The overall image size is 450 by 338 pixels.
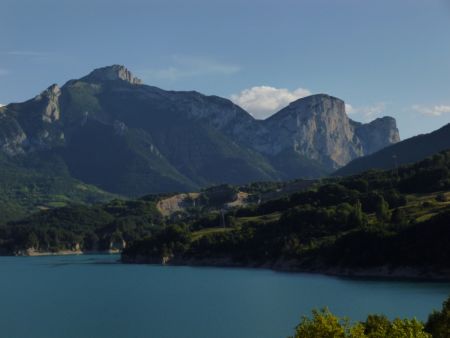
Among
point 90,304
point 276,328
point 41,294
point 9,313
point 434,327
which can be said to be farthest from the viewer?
point 41,294

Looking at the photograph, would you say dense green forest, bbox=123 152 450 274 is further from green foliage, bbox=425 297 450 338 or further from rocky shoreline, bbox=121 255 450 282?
green foliage, bbox=425 297 450 338

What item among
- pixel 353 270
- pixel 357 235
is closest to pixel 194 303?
pixel 353 270

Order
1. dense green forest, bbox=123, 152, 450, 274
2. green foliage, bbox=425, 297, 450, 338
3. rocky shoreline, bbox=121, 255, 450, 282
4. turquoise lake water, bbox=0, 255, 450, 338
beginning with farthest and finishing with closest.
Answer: dense green forest, bbox=123, 152, 450, 274 < rocky shoreline, bbox=121, 255, 450, 282 < turquoise lake water, bbox=0, 255, 450, 338 < green foliage, bbox=425, 297, 450, 338

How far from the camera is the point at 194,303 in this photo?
112000mm

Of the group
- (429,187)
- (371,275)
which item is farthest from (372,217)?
(371,275)

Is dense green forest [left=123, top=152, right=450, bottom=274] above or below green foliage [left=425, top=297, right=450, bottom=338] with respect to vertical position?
above

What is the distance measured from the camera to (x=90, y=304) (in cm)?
11556

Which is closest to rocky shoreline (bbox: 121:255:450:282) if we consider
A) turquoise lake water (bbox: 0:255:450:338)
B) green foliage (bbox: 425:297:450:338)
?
turquoise lake water (bbox: 0:255:450:338)

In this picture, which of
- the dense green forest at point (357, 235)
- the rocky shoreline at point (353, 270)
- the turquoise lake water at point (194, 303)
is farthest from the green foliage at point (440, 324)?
the dense green forest at point (357, 235)

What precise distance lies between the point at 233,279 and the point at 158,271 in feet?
125

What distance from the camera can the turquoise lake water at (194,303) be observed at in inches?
3504

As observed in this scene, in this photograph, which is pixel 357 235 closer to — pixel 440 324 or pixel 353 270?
pixel 353 270

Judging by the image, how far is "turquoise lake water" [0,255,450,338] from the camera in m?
89.0

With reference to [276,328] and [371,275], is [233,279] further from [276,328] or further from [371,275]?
[276,328]
